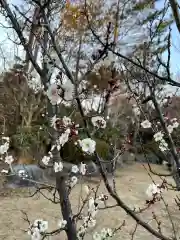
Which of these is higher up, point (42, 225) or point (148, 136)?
point (148, 136)

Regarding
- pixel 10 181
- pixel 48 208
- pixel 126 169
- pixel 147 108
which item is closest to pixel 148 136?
pixel 126 169

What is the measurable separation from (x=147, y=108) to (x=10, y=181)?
18.9 feet

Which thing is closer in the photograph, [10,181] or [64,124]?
[64,124]

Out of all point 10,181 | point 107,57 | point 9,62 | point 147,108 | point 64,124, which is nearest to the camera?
point 107,57

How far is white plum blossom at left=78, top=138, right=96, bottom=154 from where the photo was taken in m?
1.41

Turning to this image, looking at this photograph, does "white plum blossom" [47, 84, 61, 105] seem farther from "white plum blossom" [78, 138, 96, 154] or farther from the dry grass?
the dry grass

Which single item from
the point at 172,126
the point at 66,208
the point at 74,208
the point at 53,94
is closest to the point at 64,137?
the point at 53,94

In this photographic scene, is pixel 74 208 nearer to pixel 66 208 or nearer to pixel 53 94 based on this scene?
pixel 66 208

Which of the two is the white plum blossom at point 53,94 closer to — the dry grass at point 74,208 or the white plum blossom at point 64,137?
the white plum blossom at point 64,137

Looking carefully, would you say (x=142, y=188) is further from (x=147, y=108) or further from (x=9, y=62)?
(x=9, y=62)

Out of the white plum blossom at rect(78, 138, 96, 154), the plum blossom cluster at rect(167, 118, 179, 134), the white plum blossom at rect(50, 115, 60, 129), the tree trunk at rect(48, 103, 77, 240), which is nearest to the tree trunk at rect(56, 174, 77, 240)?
the tree trunk at rect(48, 103, 77, 240)

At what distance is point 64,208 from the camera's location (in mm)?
1952

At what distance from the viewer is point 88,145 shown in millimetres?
1567

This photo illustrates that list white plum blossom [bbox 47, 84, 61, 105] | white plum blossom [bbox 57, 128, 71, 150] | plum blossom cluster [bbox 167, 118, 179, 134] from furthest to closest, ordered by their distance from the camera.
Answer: plum blossom cluster [bbox 167, 118, 179, 134]
white plum blossom [bbox 57, 128, 71, 150]
white plum blossom [bbox 47, 84, 61, 105]
